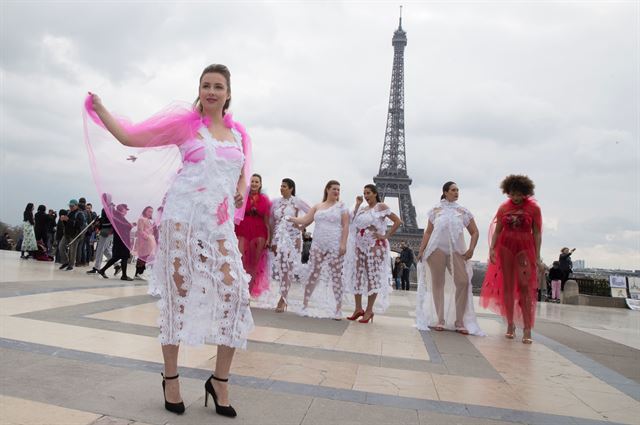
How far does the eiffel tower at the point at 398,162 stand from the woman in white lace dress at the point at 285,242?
1635 inches

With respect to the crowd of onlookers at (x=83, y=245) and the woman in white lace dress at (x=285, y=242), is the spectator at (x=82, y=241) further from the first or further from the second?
the woman in white lace dress at (x=285, y=242)

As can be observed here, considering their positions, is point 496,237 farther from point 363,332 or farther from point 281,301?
point 281,301

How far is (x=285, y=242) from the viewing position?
7.27m

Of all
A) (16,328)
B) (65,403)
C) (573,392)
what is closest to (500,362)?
(573,392)

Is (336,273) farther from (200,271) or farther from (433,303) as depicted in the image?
(200,271)

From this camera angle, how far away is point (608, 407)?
10.8 ft

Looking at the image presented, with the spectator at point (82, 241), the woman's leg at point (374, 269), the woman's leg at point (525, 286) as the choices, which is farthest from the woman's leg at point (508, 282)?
the spectator at point (82, 241)

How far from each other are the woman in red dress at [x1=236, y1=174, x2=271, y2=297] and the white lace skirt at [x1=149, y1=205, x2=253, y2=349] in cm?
438

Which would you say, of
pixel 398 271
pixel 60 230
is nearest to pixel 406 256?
pixel 398 271

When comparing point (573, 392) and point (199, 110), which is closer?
point (199, 110)

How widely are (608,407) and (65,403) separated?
3253 millimetres

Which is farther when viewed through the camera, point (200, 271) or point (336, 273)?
point (336, 273)

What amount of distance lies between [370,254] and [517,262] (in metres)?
1.87

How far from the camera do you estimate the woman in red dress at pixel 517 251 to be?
20.4ft
